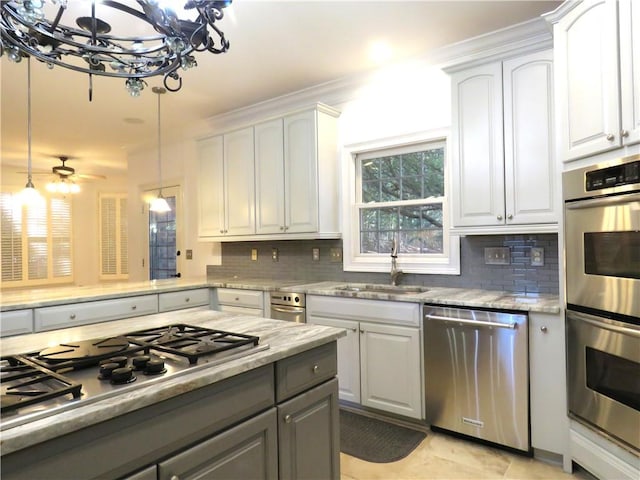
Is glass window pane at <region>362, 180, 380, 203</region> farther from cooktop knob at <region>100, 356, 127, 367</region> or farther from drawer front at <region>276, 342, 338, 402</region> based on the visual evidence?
cooktop knob at <region>100, 356, 127, 367</region>

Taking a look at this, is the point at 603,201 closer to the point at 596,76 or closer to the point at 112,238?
the point at 596,76

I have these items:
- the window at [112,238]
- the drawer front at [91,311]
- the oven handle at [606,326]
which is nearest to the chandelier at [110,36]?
the drawer front at [91,311]

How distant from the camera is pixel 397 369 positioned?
108 inches

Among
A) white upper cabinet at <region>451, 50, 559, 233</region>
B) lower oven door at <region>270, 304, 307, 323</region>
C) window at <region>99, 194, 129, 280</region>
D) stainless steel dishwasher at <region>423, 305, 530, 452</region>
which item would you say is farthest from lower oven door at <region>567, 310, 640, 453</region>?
window at <region>99, 194, 129, 280</region>

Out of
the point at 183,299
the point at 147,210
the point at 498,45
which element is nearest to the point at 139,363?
the point at 183,299

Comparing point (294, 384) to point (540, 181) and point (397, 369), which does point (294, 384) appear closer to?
point (397, 369)

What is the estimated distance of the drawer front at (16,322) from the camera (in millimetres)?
2609

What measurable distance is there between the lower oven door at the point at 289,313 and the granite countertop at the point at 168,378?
3.86 feet

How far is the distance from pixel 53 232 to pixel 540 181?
24.8 feet

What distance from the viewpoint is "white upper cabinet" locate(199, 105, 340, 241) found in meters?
3.48

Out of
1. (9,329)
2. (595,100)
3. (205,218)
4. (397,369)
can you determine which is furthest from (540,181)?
(9,329)

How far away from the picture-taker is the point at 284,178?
12.0 ft

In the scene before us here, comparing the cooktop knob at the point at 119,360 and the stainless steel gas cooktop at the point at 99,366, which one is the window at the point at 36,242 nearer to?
the stainless steel gas cooktop at the point at 99,366

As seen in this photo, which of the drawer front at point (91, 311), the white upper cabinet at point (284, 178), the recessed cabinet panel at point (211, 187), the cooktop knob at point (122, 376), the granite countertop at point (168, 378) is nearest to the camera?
the granite countertop at point (168, 378)
